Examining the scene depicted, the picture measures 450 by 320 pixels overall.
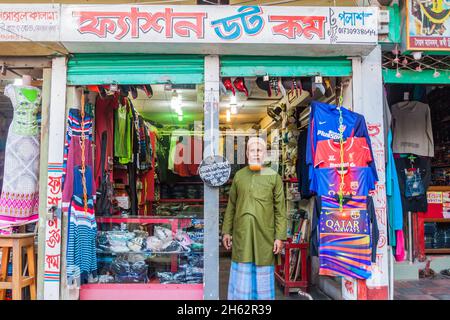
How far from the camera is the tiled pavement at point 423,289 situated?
16.1ft

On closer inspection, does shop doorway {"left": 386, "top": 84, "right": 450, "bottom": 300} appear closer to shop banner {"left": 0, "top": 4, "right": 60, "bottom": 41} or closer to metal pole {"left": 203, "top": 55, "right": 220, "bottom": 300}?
metal pole {"left": 203, "top": 55, "right": 220, "bottom": 300}

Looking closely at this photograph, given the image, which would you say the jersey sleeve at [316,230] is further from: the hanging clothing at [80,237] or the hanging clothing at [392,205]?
the hanging clothing at [80,237]

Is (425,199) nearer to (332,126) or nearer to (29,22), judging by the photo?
(332,126)

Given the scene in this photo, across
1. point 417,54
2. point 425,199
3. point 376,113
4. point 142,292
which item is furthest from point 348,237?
point 425,199

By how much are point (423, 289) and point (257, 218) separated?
304cm

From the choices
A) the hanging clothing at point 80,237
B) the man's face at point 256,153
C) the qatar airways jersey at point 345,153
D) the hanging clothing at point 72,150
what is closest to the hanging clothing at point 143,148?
the hanging clothing at point 72,150

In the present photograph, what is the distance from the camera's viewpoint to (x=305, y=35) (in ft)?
12.8

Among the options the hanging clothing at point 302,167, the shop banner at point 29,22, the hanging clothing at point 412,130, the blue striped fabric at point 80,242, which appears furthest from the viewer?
the hanging clothing at point 412,130

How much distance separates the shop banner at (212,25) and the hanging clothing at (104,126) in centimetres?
125

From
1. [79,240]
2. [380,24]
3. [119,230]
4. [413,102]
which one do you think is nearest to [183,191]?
[119,230]

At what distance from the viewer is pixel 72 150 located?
13.4ft

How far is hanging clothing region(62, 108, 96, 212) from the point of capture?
159 inches

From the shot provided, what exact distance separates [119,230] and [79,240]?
0.54m
